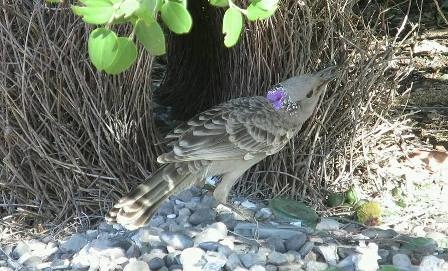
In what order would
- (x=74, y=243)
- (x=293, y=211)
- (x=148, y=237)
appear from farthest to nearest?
(x=293, y=211) < (x=74, y=243) < (x=148, y=237)

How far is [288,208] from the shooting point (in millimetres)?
3025

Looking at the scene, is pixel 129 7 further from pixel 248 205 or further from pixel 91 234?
pixel 248 205

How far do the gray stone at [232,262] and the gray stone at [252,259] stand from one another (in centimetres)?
2

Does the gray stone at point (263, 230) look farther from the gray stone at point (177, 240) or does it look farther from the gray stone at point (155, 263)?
the gray stone at point (155, 263)

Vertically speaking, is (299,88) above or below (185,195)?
above

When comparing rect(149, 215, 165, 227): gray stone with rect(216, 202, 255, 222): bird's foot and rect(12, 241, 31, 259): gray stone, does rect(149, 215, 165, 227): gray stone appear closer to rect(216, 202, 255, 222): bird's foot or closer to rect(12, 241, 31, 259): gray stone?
rect(216, 202, 255, 222): bird's foot

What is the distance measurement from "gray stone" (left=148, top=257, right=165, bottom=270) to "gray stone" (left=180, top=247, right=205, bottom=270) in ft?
0.25

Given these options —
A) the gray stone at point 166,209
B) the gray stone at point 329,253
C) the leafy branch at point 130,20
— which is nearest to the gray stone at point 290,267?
the gray stone at point 329,253

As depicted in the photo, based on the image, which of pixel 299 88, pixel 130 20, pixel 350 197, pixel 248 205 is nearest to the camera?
pixel 130 20

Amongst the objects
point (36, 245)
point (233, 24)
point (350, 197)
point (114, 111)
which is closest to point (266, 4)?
point (233, 24)

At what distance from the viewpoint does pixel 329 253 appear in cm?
257

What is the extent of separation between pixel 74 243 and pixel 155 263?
425 millimetres

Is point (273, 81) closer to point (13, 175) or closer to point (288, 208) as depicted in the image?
point (288, 208)

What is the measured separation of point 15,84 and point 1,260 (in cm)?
67
